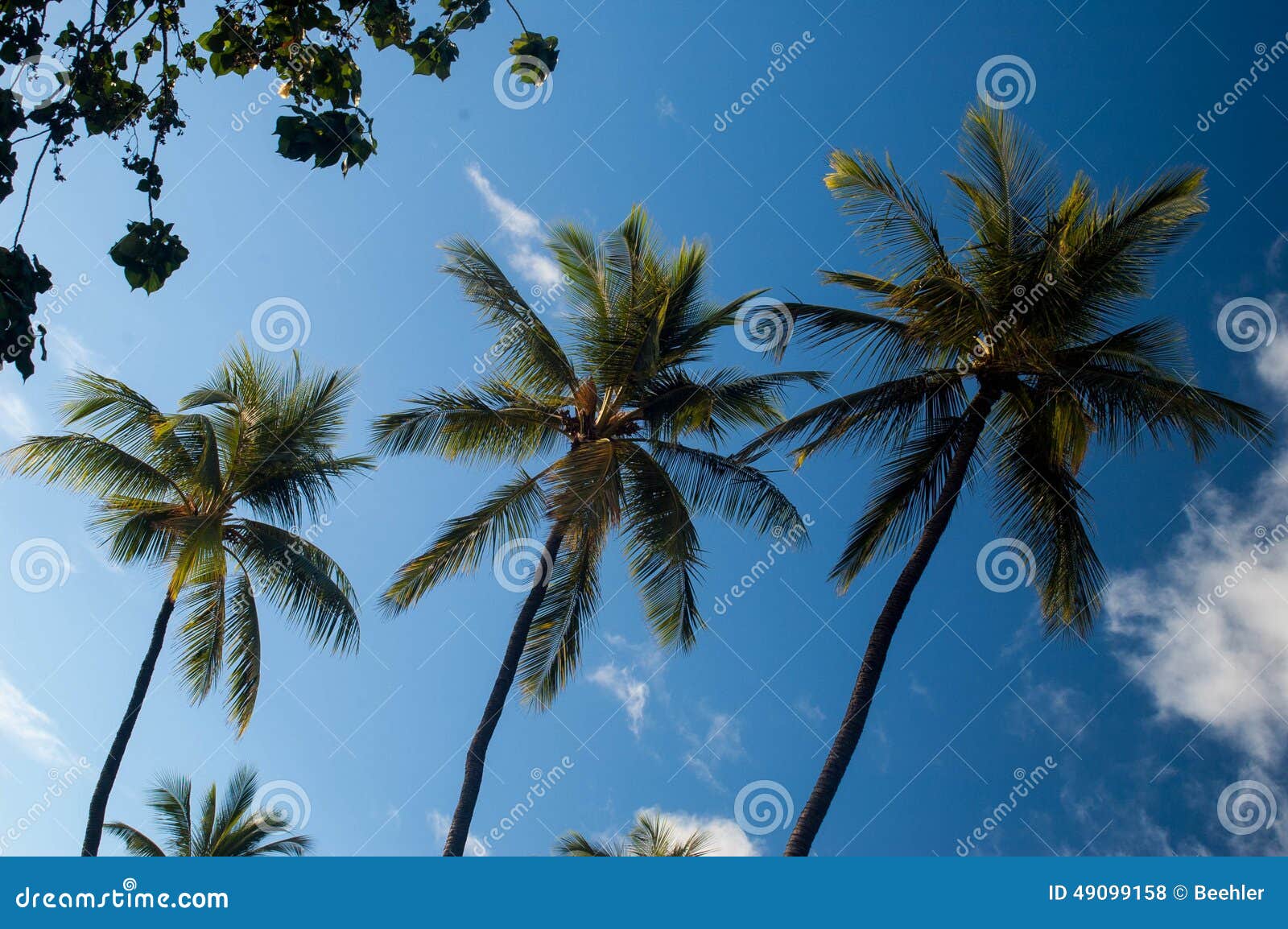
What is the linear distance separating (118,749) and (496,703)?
5.72 metres

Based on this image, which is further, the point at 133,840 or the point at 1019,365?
the point at 133,840

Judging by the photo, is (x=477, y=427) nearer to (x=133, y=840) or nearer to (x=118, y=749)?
(x=118, y=749)

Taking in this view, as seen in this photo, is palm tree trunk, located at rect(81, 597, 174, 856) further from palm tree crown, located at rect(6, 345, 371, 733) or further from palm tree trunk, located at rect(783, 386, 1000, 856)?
palm tree trunk, located at rect(783, 386, 1000, 856)

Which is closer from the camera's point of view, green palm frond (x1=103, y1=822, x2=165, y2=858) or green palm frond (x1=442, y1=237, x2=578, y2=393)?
green palm frond (x1=442, y1=237, x2=578, y2=393)

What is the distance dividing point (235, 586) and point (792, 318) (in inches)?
373

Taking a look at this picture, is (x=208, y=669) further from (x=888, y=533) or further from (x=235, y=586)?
(x=888, y=533)

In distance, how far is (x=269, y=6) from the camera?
545cm

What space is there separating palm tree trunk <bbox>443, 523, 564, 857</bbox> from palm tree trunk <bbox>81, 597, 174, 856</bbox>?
534 centimetres

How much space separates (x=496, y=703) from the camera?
14.3 meters

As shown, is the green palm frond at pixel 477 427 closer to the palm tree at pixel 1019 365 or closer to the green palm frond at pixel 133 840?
the palm tree at pixel 1019 365

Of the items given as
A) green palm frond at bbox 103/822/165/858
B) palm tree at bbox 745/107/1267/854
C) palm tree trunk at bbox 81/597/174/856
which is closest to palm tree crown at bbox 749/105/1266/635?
palm tree at bbox 745/107/1267/854

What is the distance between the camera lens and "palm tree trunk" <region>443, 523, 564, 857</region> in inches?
532

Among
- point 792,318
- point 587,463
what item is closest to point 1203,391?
point 792,318

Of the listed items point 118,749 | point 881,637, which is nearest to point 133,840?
point 118,749
